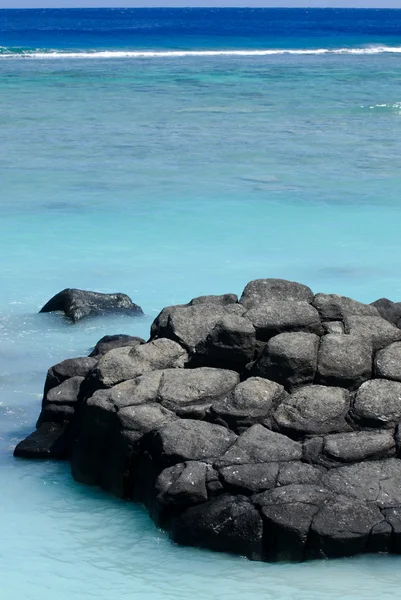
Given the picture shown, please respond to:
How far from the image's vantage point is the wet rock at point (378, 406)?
672 cm

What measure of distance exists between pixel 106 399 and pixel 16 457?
948 millimetres

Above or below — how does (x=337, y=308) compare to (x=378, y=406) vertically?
above

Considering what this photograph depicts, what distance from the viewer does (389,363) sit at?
280 inches

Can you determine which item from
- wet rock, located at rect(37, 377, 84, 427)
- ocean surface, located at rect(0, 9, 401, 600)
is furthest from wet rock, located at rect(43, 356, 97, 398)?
ocean surface, located at rect(0, 9, 401, 600)

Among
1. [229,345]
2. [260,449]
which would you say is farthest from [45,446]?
[260,449]

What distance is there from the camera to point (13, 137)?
66.3ft

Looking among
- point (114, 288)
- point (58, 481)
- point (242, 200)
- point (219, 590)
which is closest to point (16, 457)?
point (58, 481)

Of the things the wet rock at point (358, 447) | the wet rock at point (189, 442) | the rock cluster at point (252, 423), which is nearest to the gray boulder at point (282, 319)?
the rock cluster at point (252, 423)

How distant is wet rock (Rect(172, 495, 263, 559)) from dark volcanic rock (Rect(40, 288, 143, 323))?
4.32 meters

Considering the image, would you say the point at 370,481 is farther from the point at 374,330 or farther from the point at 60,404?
the point at 60,404

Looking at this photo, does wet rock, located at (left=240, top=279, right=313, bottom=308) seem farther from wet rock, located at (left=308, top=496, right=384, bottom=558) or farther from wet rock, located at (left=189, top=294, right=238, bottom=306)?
wet rock, located at (left=308, top=496, right=384, bottom=558)

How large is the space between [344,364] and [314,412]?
1.64ft

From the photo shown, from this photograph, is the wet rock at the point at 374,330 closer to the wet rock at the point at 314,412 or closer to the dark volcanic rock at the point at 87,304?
the wet rock at the point at 314,412

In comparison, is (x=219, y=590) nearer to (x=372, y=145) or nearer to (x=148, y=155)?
(x=148, y=155)
